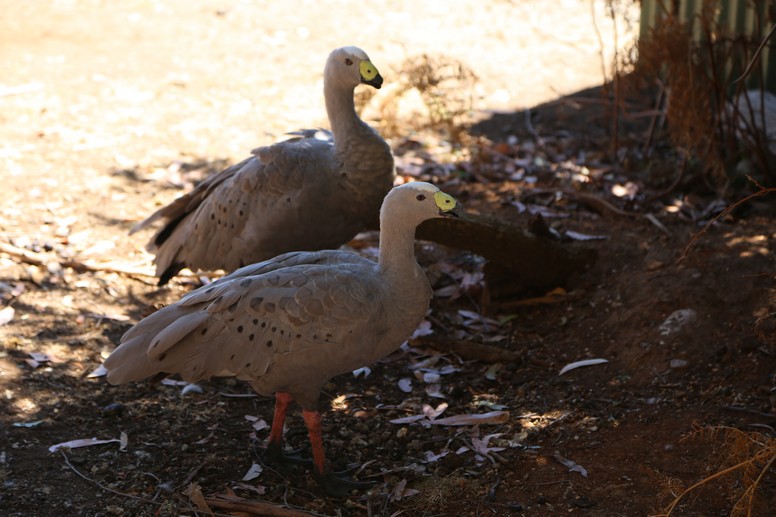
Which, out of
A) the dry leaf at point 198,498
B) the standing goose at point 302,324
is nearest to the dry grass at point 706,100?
the standing goose at point 302,324

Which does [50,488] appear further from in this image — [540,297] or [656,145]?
[656,145]

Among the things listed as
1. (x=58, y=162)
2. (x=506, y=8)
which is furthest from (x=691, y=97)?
(x=506, y=8)

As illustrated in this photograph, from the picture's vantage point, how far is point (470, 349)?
5.37m

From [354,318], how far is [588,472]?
133 cm

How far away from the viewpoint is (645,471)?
3.94m

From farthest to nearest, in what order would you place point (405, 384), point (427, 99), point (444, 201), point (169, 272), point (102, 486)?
point (427, 99), point (169, 272), point (405, 384), point (102, 486), point (444, 201)

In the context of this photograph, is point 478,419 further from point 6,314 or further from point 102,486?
point 6,314

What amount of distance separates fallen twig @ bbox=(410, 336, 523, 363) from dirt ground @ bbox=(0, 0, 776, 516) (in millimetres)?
54

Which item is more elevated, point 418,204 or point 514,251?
point 418,204

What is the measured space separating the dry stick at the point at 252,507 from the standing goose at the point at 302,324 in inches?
13.4

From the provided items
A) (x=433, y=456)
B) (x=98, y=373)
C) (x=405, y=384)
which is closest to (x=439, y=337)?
(x=405, y=384)

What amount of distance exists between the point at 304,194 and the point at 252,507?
2.03 m

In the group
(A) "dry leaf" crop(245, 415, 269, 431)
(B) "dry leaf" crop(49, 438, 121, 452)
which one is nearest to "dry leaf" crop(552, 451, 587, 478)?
(A) "dry leaf" crop(245, 415, 269, 431)

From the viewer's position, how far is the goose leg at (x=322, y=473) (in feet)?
13.8
